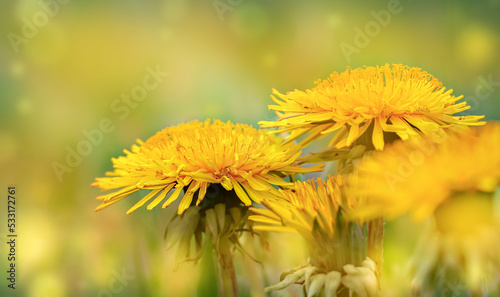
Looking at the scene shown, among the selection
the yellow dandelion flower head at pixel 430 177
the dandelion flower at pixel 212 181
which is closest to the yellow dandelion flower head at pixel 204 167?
the dandelion flower at pixel 212 181

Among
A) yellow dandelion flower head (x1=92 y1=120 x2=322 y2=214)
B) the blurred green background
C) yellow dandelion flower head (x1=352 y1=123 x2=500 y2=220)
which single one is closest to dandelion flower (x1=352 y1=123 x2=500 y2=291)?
yellow dandelion flower head (x1=352 y1=123 x2=500 y2=220)

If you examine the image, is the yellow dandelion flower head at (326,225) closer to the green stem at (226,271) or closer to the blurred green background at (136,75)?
the green stem at (226,271)

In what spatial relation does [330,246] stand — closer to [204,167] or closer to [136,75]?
[204,167]

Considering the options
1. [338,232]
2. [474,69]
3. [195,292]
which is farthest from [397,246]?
[474,69]

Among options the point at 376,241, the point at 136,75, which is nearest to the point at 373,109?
the point at 376,241

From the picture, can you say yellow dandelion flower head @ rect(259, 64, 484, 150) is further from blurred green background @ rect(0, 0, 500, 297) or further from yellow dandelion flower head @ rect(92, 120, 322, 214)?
blurred green background @ rect(0, 0, 500, 297)
